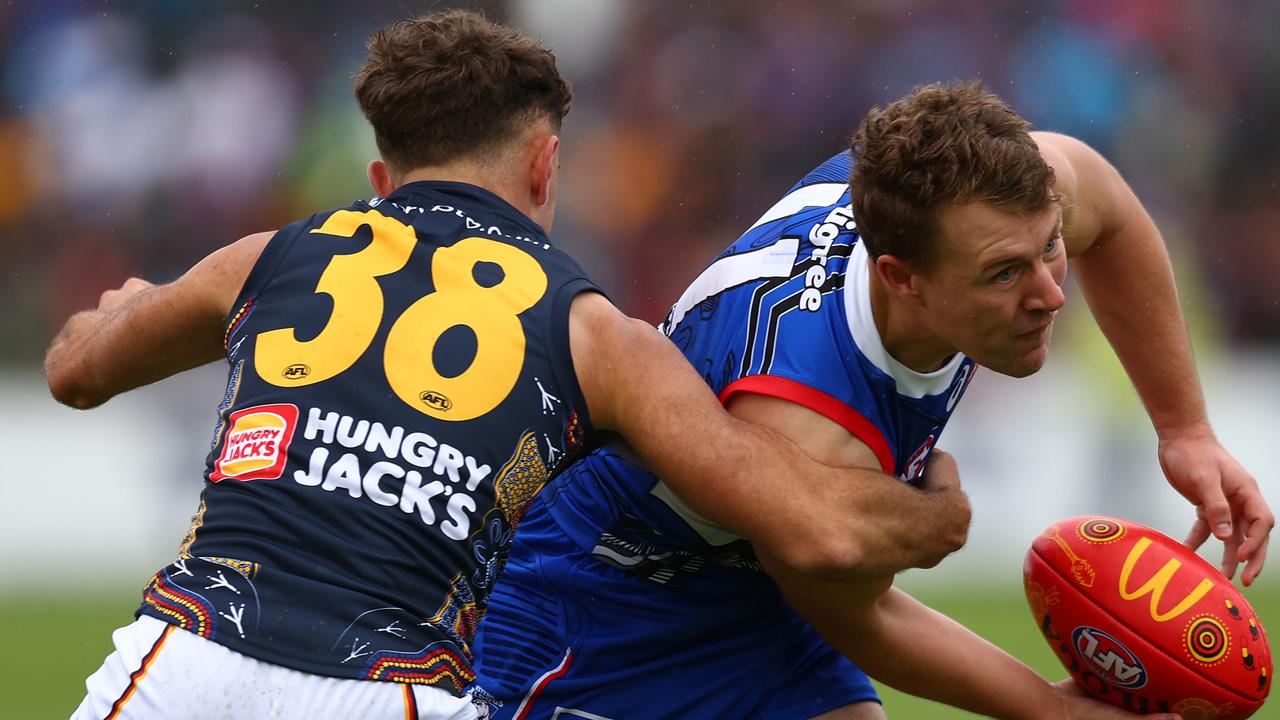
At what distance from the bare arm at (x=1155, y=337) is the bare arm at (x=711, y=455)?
51.5 inches

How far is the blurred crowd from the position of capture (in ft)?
39.9

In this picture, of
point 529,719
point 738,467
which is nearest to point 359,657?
point 738,467

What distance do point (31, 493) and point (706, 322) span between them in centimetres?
777

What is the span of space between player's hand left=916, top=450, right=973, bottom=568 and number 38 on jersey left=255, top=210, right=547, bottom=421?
107cm

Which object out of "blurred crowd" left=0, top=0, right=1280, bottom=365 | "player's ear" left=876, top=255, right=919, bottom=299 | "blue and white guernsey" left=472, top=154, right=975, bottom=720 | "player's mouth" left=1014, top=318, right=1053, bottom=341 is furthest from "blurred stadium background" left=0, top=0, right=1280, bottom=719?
"player's ear" left=876, top=255, right=919, bottom=299

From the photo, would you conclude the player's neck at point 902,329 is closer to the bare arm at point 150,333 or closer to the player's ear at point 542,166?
the player's ear at point 542,166

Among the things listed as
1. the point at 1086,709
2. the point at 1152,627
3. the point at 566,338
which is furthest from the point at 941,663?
the point at 566,338

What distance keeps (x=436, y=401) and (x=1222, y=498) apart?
2.42 metres

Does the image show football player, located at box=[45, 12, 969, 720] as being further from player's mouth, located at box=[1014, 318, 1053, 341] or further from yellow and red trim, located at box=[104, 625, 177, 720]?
player's mouth, located at box=[1014, 318, 1053, 341]

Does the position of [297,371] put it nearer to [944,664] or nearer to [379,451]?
[379,451]

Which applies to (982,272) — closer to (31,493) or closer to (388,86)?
(388,86)

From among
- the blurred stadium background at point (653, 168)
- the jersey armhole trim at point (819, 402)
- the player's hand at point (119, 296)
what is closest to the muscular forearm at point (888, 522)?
the jersey armhole trim at point (819, 402)

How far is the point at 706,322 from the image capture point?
4141 millimetres

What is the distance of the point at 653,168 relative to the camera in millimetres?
12852
